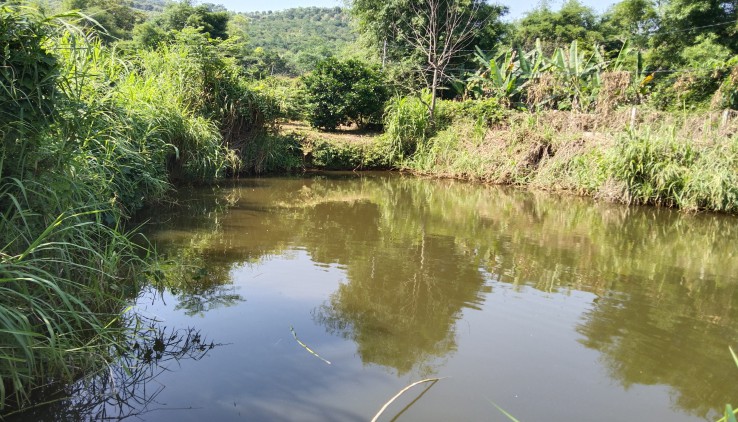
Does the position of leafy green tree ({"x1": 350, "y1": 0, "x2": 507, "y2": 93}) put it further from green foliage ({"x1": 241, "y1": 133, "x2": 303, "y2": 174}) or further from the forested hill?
the forested hill

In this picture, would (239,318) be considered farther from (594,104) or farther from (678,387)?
(594,104)

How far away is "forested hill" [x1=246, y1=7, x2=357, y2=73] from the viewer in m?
54.9

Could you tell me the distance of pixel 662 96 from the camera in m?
19.5

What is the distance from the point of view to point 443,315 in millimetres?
4734

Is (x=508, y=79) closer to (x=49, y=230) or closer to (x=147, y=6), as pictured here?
(x=49, y=230)

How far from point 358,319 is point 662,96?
18.8 metres

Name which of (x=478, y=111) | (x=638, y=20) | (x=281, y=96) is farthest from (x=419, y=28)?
(x=638, y=20)

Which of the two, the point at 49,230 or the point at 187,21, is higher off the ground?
the point at 187,21

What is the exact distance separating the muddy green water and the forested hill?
4122 cm

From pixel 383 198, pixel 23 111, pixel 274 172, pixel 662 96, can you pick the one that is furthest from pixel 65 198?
pixel 662 96

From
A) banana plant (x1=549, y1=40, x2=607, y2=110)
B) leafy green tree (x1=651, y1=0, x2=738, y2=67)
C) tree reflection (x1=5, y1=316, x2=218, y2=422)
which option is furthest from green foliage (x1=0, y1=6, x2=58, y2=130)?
leafy green tree (x1=651, y1=0, x2=738, y2=67)

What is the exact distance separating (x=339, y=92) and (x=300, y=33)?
73.3 metres

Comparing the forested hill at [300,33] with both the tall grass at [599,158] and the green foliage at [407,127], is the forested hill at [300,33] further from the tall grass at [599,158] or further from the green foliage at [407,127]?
the tall grass at [599,158]

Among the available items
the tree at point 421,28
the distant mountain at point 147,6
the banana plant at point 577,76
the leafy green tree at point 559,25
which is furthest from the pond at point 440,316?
the distant mountain at point 147,6
